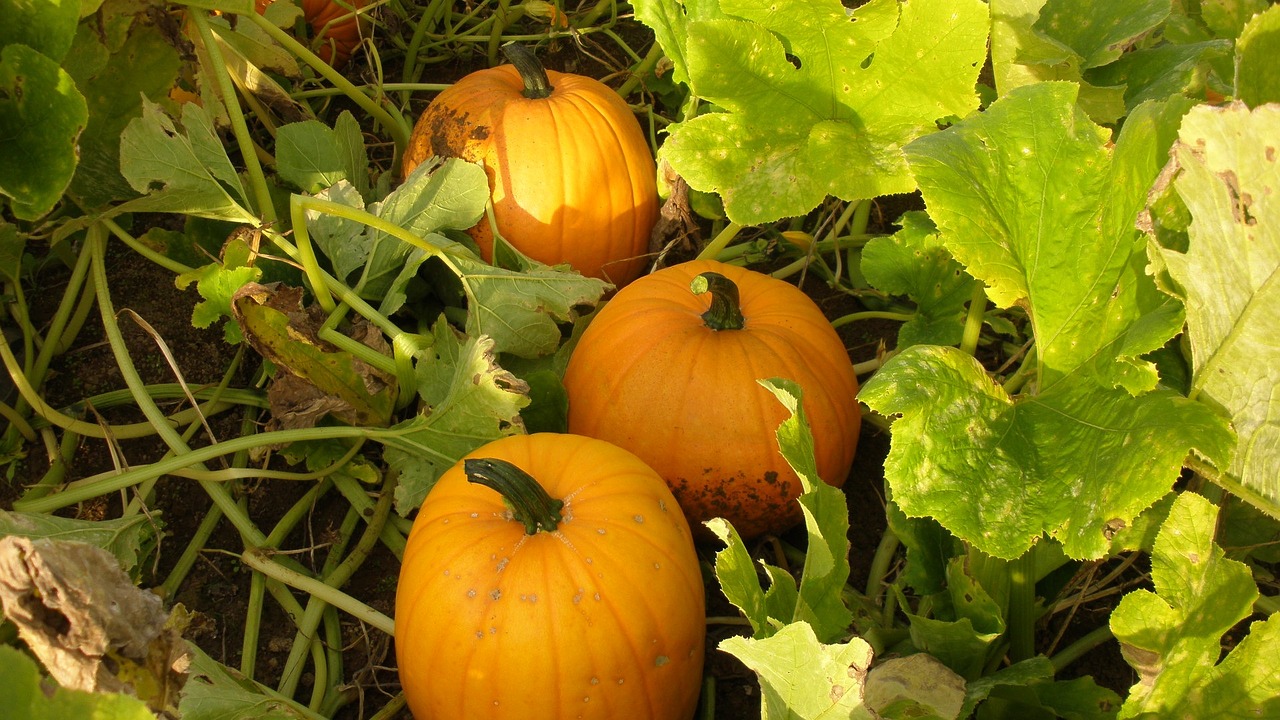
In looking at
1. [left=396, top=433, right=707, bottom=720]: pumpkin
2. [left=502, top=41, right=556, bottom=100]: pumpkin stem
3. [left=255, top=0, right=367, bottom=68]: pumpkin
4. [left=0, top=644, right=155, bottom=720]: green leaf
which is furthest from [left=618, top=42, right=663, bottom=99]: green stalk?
[left=0, top=644, right=155, bottom=720]: green leaf

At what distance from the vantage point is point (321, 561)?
6.75ft

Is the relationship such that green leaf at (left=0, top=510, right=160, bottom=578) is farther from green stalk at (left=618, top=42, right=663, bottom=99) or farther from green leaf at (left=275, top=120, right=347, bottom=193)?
green stalk at (left=618, top=42, right=663, bottom=99)

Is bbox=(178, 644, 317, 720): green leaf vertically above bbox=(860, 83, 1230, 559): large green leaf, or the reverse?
bbox=(860, 83, 1230, 559): large green leaf

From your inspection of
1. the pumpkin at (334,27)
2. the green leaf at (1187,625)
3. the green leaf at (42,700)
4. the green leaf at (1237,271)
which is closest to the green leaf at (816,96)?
the green leaf at (1237,271)

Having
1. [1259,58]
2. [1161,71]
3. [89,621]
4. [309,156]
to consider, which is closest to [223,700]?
[89,621]

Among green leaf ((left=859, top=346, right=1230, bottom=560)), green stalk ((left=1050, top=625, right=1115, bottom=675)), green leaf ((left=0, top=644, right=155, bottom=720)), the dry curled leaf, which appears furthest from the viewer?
green stalk ((left=1050, top=625, right=1115, bottom=675))

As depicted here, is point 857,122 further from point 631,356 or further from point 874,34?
point 631,356

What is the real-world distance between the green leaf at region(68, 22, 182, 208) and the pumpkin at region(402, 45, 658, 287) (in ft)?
1.78

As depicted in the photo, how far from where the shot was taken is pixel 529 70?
91.1 inches

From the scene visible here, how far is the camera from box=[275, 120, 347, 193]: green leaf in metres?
2.29

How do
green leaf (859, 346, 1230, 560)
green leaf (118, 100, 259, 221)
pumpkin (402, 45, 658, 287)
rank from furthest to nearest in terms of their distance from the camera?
pumpkin (402, 45, 658, 287)
green leaf (118, 100, 259, 221)
green leaf (859, 346, 1230, 560)

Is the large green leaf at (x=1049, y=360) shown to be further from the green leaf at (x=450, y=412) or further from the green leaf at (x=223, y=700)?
the green leaf at (x=223, y=700)

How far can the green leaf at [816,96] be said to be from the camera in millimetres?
1775

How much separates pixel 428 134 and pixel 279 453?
0.77 m
